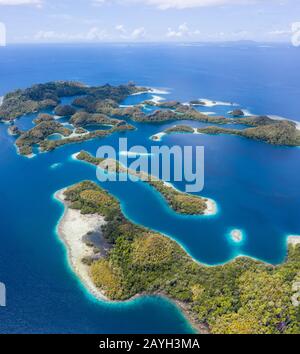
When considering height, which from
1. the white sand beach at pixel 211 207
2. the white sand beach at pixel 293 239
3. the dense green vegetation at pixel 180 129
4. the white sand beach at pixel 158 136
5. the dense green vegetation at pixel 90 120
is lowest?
the white sand beach at pixel 293 239

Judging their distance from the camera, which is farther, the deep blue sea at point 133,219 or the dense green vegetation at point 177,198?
the dense green vegetation at point 177,198

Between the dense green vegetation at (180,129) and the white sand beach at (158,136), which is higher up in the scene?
the dense green vegetation at (180,129)

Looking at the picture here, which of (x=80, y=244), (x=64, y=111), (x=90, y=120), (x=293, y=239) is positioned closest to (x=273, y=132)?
(x=293, y=239)

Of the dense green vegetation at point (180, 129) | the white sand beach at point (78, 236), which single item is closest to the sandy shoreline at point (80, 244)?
the white sand beach at point (78, 236)

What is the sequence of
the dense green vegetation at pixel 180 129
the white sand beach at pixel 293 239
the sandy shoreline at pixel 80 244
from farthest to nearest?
the dense green vegetation at pixel 180 129
the white sand beach at pixel 293 239
the sandy shoreline at pixel 80 244

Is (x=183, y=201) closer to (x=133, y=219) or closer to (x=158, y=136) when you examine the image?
(x=133, y=219)

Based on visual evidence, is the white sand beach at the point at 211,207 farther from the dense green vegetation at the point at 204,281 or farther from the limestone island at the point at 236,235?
the dense green vegetation at the point at 204,281
